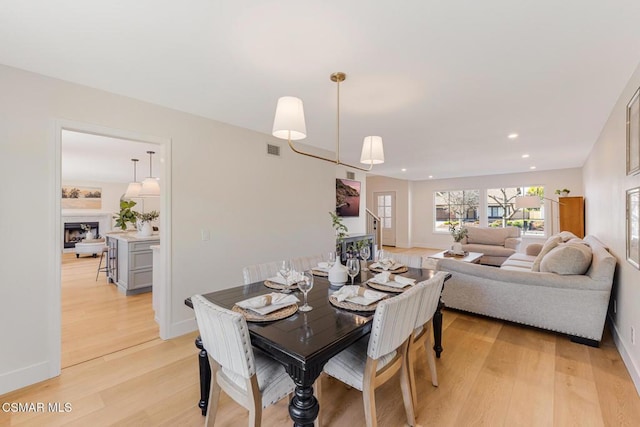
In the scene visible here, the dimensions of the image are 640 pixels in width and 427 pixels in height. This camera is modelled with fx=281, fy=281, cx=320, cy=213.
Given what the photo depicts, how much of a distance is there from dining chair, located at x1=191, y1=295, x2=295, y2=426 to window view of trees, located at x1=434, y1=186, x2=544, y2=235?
317 inches

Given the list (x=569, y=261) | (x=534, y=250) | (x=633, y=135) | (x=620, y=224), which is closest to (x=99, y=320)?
(x=569, y=261)

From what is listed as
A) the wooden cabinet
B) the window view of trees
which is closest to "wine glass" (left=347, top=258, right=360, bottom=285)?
the wooden cabinet

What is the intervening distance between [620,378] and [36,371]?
4.51 metres

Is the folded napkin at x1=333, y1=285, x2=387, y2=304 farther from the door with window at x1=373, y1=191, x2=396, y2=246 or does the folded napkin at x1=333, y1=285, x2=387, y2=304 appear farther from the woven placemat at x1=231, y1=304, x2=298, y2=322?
the door with window at x1=373, y1=191, x2=396, y2=246

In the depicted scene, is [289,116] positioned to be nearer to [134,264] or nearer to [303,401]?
[303,401]

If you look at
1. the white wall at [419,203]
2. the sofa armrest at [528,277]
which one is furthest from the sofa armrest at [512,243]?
the sofa armrest at [528,277]

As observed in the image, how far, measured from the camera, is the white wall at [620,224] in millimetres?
2152

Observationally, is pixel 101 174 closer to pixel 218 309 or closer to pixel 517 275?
pixel 218 309

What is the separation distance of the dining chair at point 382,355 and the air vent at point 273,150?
9.30ft

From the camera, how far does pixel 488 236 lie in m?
6.67

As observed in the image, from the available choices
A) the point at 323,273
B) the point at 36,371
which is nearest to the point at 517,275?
the point at 323,273

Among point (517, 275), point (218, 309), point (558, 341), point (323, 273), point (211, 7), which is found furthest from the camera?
point (517, 275)

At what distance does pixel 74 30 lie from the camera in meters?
1.70

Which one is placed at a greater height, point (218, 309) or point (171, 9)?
point (171, 9)
